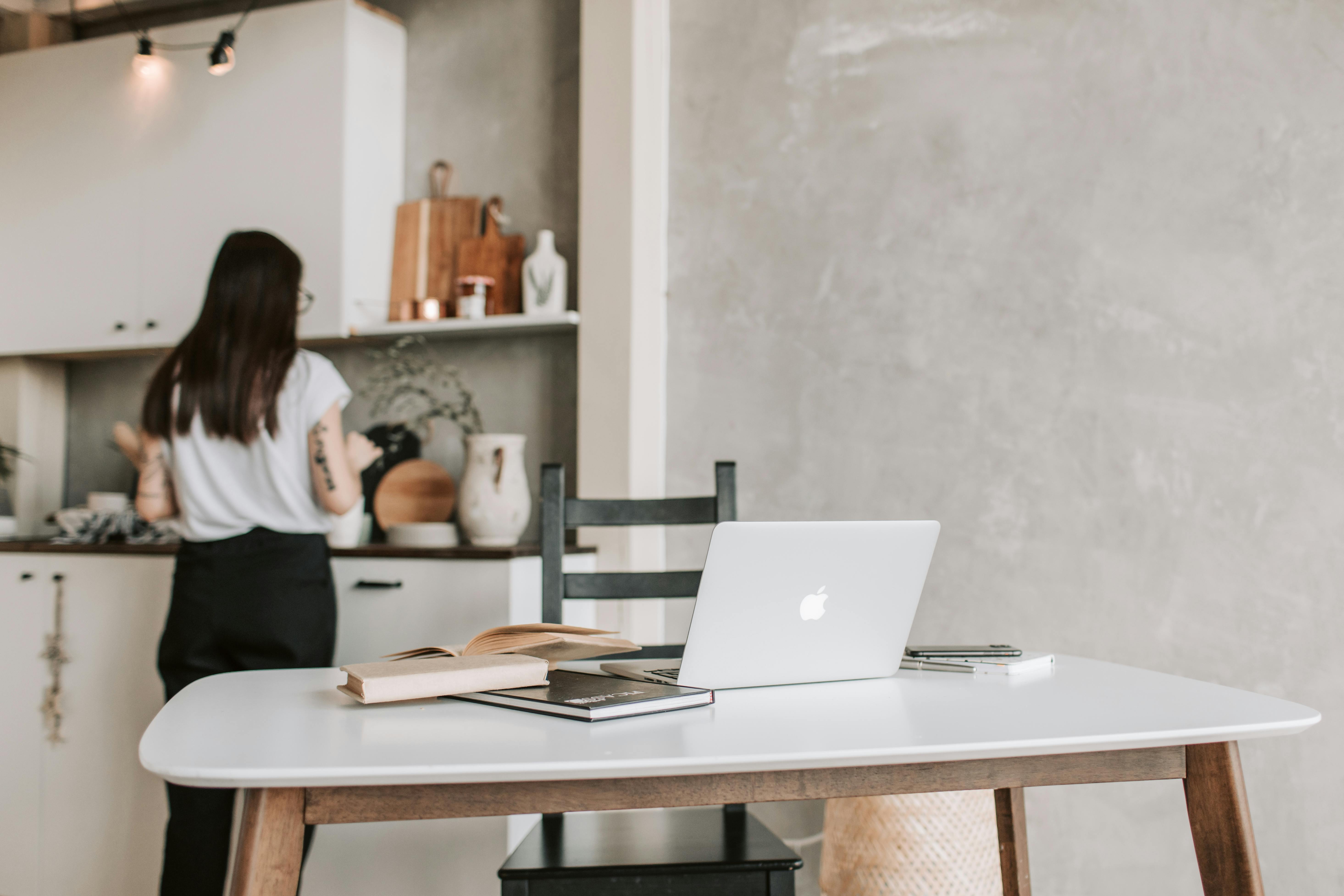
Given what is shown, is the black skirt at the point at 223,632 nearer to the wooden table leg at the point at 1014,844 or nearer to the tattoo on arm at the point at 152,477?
the tattoo on arm at the point at 152,477

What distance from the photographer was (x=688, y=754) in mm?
879

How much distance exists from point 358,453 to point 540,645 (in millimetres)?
1148

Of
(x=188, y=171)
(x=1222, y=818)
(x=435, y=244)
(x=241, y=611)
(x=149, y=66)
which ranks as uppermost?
(x=149, y=66)

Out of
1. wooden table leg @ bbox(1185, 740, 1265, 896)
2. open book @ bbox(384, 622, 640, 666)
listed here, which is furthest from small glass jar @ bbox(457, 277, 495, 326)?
wooden table leg @ bbox(1185, 740, 1265, 896)

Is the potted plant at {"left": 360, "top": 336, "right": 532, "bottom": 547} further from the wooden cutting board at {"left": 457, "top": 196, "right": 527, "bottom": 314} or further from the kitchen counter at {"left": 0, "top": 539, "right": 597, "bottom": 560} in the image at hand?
the wooden cutting board at {"left": 457, "top": 196, "right": 527, "bottom": 314}

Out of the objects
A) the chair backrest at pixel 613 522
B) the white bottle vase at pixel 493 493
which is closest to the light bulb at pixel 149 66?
the white bottle vase at pixel 493 493

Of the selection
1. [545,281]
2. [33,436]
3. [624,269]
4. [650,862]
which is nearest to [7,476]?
[33,436]

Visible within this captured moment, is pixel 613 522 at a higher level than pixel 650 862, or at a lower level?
higher

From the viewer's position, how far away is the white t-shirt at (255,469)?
2.05 m

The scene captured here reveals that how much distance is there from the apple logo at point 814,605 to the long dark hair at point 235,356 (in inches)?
51.8

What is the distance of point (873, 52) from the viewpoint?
2521 millimetres

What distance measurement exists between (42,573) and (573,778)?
238 centimetres

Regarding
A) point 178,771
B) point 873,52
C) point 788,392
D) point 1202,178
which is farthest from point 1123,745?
point 873,52

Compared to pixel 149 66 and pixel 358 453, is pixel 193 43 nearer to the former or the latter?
pixel 149 66
